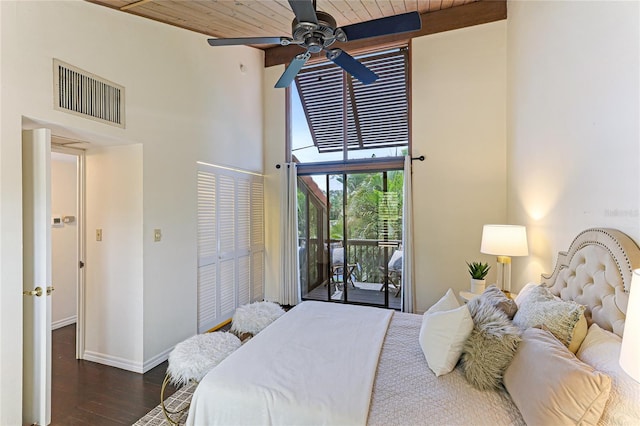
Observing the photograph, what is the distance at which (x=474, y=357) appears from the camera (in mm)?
1515

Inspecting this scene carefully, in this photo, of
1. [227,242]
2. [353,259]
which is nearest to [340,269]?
[353,259]

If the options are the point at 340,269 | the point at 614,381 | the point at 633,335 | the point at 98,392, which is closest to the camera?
the point at 633,335

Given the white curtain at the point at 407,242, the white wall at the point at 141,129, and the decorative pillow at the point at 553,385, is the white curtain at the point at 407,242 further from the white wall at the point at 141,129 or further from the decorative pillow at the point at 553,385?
the decorative pillow at the point at 553,385

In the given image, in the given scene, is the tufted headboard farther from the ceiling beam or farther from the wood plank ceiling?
the ceiling beam

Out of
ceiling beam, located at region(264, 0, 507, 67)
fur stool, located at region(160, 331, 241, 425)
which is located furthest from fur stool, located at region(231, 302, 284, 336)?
ceiling beam, located at region(264, 0, 507, 67)

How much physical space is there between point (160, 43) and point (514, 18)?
3.78m

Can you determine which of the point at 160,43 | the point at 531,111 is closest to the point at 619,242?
the point at 531,111

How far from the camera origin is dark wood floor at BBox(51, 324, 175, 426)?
84.5 inches

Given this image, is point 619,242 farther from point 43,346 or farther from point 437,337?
point 43,346

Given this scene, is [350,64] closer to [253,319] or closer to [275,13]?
[275,13]

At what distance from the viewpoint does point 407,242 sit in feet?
13.1

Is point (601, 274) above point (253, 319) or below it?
above

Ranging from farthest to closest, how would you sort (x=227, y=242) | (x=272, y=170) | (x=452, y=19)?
(x=272, y=170) < (x=227, y=242) < (x=452, y=19)

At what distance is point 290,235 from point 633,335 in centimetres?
398
